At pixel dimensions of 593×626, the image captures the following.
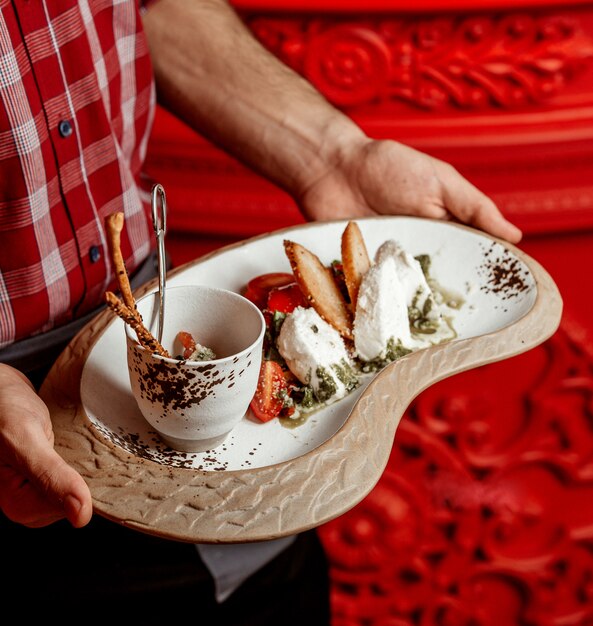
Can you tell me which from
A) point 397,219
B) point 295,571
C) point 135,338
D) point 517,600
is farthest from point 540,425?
point 135,338

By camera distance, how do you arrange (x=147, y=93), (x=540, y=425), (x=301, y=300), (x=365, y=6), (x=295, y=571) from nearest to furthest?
(x=301, y=300), (x=147, y=93), (x=295, y=571), (x=365, y=6), (x=540, y=425)

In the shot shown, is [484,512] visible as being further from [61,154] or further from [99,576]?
[61,154]

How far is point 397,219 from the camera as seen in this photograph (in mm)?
1241

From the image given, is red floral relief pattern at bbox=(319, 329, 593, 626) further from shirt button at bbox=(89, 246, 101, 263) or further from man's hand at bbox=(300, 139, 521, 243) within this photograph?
shirt button at bbox=(89, 246, 101, 263)

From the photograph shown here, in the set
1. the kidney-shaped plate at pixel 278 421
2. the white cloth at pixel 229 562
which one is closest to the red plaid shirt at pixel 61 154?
the kidney-shaped plate at pixel 278 421

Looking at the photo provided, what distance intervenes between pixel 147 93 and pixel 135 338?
538 mm

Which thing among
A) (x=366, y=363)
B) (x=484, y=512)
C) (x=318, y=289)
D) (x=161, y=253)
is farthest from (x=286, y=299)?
(x=484, y=512)

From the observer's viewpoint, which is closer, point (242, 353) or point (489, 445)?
point (242, 353)

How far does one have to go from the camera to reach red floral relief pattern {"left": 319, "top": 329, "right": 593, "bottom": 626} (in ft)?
6.72

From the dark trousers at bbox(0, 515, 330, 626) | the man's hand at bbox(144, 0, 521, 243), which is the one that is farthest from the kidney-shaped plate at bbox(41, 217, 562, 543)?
the dark trousers at bbox(0, 515, 330, 626)

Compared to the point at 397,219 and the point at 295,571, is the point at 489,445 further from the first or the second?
the point at 397,219

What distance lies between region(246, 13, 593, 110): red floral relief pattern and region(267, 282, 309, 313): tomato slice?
86 cm

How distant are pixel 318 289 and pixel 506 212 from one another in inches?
37.7

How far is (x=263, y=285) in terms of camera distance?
1124 millimetres
